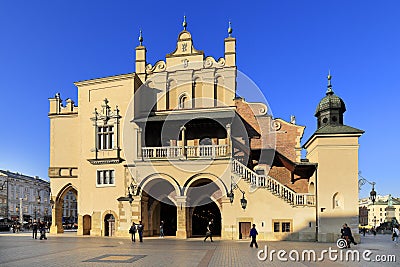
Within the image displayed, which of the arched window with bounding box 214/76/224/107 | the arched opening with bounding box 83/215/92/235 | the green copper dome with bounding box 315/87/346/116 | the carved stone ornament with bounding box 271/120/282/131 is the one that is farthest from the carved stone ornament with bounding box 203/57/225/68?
the arched opening with bounding box 83/215/92/235

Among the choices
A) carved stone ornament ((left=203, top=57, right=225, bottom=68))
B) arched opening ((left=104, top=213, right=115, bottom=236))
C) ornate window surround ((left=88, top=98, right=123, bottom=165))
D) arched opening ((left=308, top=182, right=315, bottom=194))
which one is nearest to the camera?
arched opening ((left=308, top=182, right=315, bottom=194))

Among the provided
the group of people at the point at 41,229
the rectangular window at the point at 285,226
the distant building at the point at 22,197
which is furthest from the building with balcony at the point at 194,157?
the distant building at the point at 22,197

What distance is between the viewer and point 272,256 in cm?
1778

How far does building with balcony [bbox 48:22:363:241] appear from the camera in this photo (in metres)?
27.7

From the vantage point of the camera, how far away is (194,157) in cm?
2933

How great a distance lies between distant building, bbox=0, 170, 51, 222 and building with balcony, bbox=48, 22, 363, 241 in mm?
49702

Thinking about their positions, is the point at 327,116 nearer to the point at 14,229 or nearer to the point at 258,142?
the point at 258,142

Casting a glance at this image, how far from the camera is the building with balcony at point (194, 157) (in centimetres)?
2767

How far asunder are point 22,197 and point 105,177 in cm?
6372

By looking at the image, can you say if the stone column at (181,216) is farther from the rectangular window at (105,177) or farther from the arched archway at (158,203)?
the rectangular window at (105,177)

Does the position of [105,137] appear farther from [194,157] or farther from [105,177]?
[194,157]

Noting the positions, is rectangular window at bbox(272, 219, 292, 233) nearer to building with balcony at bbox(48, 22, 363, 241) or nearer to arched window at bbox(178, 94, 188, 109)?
building with balcony at bbox(48, 22, 363, 241)

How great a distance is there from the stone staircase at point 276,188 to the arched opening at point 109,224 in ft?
37.8

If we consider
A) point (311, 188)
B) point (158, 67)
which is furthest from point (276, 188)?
point (158, 67)
